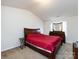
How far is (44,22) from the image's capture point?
6.80m

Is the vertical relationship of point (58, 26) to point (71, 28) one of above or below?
above

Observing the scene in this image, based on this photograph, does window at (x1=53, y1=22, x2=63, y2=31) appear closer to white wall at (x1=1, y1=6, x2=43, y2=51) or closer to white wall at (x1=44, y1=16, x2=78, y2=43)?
white wall at (x1=44, y1=16, x2=78, y2=43)

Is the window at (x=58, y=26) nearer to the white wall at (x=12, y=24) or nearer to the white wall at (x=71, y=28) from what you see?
the white wall at (x=71, y=28)

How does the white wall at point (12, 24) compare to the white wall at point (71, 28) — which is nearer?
the white wall at point (12, 24)

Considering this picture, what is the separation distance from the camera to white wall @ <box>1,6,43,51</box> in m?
3.78

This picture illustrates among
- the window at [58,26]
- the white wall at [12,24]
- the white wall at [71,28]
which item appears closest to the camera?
the white wall at [12,24]

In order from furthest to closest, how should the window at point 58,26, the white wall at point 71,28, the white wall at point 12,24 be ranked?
the window at point 58,26 → the white wall at point 71,28 → the white wall at point 12,24

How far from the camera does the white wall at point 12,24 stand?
378 centimetres

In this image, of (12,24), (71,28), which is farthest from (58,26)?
(12,24)

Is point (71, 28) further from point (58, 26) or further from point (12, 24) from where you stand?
point (12, 24)

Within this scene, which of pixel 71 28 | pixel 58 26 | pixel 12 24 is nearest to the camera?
pixel 12 24

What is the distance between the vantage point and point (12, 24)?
4.14 metres

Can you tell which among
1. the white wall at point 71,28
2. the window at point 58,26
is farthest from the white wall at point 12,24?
the white wall at point 71,28

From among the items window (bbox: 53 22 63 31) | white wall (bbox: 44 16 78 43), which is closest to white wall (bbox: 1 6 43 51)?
window (bbox: 53 22 63 31)
